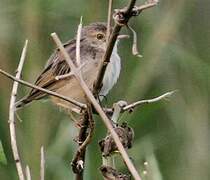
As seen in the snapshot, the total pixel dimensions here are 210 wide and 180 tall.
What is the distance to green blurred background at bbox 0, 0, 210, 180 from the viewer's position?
161 inches

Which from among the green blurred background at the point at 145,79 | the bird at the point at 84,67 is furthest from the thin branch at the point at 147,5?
the green blurred background at the point at 145,79

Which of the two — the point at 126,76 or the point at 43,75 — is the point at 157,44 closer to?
the point at 126,76

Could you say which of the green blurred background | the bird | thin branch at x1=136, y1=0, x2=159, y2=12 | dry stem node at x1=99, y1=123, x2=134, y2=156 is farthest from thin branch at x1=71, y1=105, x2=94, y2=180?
the green blurred background

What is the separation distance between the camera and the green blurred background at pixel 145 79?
410cm

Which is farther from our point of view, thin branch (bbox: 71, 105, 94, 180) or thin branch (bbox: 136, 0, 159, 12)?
thin branch (bbox: 71, 105, 94, 180)

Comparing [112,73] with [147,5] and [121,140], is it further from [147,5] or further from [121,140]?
[147,5]

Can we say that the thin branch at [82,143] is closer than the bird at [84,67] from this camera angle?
Yes

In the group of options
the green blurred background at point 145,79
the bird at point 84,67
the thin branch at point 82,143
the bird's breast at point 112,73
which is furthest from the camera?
the green blurred background at point 145,79

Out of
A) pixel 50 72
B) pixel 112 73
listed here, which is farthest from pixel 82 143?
pixel 50 72

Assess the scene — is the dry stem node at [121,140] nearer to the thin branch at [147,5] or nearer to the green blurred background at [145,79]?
the thin branch at [147,5]

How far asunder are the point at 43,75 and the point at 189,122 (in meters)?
0.80

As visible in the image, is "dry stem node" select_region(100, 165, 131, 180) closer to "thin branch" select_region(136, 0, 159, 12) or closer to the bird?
"thin branch" select_region(136, 0, 159, 12)

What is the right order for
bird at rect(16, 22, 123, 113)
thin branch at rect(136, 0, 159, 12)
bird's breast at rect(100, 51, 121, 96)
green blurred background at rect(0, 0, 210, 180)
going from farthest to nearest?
green blurred background at rect(0, 0, 210, 180) < bird at rect(16, 22, 123, 113) < bird's breast at rect(100, 51, 121, 96) < thin branch at rect(136, 0, 159, 12)

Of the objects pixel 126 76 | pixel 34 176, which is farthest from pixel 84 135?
pixel 126 76
